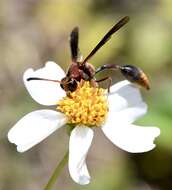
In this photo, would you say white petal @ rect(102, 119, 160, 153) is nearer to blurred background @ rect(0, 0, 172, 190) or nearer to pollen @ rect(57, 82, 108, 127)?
pollen @ rect(57, 82, 108, 127)

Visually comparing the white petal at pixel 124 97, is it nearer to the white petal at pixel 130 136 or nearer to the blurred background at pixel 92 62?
the white petal at pixel 130 136

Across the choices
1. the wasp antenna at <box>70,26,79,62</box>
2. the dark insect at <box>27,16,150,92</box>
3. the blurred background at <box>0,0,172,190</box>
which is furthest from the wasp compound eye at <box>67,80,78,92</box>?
the blurred background at <box>0,0,172,190</box>

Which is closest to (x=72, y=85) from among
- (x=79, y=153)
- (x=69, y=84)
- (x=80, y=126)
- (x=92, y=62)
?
(x=69, y=84)

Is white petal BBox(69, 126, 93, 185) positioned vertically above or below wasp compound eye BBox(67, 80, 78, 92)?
below

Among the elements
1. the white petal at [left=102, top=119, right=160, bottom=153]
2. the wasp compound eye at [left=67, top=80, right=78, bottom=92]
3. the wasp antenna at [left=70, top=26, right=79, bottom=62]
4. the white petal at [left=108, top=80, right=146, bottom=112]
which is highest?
the wasp antenna at [left=70, top=26, right=79, bottom=62]

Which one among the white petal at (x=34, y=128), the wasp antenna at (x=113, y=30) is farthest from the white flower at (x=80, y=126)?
the wasp antenna at (x=113, y=30)

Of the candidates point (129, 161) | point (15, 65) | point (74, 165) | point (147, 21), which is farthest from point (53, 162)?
point (74, 165)

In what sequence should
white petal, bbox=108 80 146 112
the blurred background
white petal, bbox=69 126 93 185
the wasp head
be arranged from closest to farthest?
white petal, bbox=69 126 93 185 → the wasp head → white petal, bbox=108 80 146 112 → the blurred background

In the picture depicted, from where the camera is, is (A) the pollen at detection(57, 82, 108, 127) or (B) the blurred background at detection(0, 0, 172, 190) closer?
(A) the pollen at detection(57, 82, 108, 127)

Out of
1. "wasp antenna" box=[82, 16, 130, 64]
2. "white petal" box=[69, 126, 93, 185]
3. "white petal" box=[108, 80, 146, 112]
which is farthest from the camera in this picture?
"white petal" box=[108, 80, 146, 112]
